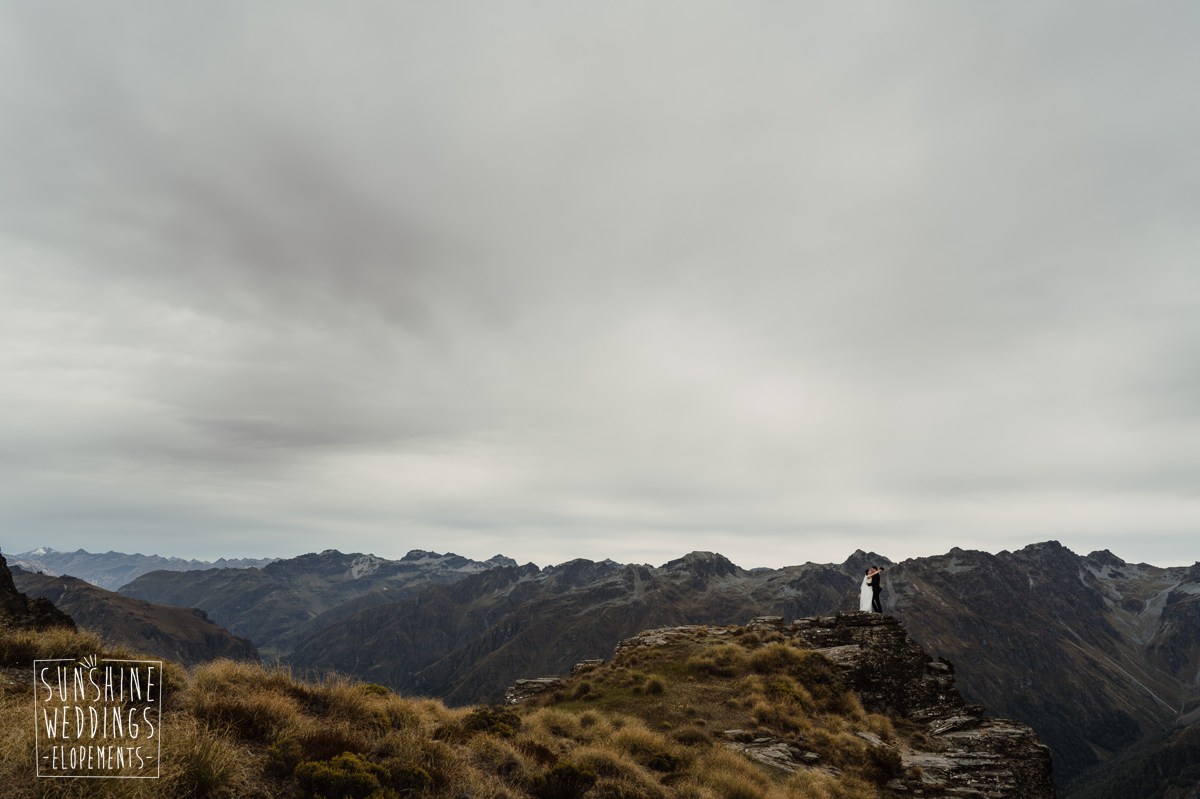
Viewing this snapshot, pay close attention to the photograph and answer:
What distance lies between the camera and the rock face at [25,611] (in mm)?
20977

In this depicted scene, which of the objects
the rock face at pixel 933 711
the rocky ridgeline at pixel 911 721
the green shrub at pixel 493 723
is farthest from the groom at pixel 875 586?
the green shrub at pixel 493 723

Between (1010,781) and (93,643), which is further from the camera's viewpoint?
(1010,781)

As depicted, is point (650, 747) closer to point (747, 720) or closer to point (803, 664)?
point (747, 720)

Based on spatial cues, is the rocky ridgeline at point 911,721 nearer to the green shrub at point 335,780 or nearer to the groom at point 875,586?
the groom at point 875,586

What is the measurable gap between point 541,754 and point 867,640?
24.5 meters

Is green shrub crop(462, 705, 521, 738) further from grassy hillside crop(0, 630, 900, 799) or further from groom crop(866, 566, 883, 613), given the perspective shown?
groom crop(866, 566, 883, 613)

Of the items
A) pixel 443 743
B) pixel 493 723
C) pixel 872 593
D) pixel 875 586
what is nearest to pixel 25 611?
pixel 493 723


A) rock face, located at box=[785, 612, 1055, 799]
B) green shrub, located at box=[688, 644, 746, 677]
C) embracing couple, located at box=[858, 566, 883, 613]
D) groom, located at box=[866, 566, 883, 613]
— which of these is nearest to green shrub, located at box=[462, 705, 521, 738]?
rock face, located at box=[785, 612, 1055, 799]

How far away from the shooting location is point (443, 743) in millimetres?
12734

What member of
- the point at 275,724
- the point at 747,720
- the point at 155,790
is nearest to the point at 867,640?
the point at 747,720

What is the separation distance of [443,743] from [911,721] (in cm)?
2496

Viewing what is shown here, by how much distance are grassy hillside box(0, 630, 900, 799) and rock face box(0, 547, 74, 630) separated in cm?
901

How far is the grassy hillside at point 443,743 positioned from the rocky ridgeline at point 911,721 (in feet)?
2.86

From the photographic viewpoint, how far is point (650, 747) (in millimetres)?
18375
